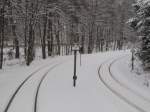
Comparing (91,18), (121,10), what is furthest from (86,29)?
(121,10)

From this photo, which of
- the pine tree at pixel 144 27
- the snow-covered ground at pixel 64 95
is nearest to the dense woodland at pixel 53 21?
the snow-covered ground at pixel 64 95

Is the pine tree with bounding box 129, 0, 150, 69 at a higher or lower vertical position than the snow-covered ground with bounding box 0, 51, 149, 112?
higher

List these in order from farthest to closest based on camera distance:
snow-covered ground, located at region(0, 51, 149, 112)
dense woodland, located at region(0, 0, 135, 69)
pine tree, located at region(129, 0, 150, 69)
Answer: dense woodland, located at region(0, 0, 135, 69)
pine tree, located at region(129, 0, 150, 69)
snow-covered ground, located at region(0, 51, 149, 112)

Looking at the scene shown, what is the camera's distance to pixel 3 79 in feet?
65.3

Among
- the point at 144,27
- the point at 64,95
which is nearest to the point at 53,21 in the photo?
the point at 144,27

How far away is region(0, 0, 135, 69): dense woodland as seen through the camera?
28703mm

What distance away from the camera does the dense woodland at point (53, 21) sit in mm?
28703

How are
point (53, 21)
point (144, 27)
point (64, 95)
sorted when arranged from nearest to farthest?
point (64, 95) < point (144, 27) < point (53, 21)

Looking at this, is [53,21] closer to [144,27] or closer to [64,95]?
[144,27]

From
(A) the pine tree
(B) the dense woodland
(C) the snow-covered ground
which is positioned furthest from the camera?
(B) the dense woodland

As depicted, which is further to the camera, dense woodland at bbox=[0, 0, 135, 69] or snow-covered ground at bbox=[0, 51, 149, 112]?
dense woodland at bbox=[0, 0, 135, 69]

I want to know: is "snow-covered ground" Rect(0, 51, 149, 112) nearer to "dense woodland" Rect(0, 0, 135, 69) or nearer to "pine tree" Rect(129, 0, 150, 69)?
"pine tree" Rect(129, 0, 150, 69)

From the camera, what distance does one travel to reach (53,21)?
128 feet

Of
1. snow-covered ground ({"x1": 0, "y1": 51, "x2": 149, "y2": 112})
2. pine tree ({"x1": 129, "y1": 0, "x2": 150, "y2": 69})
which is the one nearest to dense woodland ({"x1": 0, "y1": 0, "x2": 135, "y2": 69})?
snow-covered ground ({"x1": 0, "y1": 51, "x2": 149, "y2": 112})
